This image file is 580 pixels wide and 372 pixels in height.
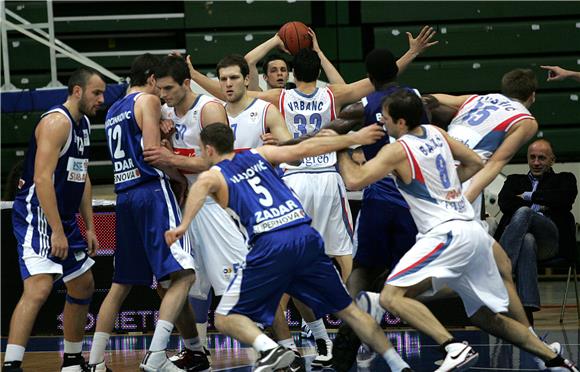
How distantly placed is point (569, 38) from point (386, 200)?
840cm

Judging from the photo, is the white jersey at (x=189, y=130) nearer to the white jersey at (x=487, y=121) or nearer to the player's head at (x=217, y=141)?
the player's head at (x=217, y=141)

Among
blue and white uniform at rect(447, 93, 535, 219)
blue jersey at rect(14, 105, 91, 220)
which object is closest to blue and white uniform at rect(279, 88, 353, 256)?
blue and white uniform at rect(447, 93, 535, 219)

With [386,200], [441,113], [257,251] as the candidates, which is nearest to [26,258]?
[257,251]

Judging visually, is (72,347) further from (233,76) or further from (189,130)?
(233,76)

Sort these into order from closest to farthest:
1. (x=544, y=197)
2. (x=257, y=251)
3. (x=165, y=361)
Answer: (x=257, y=251), (x=165, y=361), (x=544, y=197)

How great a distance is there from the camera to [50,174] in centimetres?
733

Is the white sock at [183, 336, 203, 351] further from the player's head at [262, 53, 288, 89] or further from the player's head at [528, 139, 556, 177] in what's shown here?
the player's head at [528, 139, 556, 177]

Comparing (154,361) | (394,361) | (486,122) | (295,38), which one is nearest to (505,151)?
(486,122)

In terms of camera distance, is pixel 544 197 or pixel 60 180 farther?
pixel 544 197

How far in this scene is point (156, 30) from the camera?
15.4 metres

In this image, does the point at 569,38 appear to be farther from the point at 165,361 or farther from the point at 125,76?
the point at 165,361

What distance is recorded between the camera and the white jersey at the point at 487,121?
25.1ft

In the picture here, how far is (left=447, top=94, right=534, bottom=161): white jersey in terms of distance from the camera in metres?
7.66

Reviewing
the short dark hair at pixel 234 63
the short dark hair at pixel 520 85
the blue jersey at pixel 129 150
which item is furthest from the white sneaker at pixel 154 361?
the short dark hair at pixel 520 85
